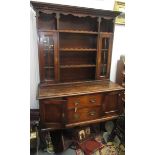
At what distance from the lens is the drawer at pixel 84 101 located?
1668 millimetres

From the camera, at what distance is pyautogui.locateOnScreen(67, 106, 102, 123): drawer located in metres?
1.73

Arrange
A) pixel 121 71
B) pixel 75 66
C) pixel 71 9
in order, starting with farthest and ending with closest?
pixel 121 71 < pixel 75 66 < pixel 71 9

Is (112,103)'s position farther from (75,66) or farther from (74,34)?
(74,34)

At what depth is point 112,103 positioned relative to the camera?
6.30ft

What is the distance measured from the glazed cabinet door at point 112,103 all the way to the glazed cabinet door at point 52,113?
583 millimetres

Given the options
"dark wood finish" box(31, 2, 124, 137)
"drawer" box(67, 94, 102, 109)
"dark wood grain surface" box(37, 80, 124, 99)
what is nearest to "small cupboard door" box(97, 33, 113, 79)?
"dark wood finish" box(31, 2, 124, 137)

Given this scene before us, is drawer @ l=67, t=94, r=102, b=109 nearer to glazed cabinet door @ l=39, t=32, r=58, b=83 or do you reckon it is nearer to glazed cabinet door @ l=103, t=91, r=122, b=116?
glazed cabinet door @ l=103, t=91, r=122, b=116

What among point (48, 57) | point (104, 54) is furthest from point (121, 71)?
point (48, 57)

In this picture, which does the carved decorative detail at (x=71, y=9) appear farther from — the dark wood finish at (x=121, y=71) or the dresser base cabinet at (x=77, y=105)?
the dresser base cabinet at (x=77, y=105)

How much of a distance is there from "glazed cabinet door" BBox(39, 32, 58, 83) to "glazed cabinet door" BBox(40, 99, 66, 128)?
13.2 inches

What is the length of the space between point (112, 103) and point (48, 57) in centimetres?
106
